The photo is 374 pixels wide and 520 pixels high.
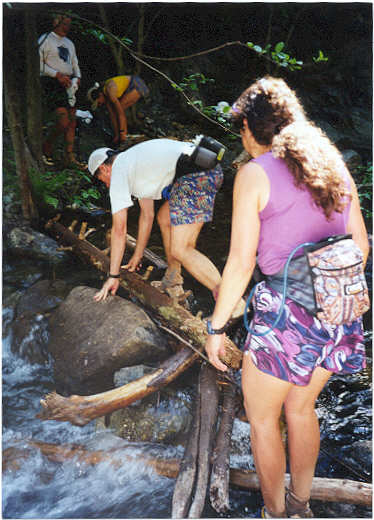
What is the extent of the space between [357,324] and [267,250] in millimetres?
467

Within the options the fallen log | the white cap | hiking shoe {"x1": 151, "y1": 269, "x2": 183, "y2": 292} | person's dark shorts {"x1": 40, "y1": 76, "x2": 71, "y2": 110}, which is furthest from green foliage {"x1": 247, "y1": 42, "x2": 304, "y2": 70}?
the fallen log

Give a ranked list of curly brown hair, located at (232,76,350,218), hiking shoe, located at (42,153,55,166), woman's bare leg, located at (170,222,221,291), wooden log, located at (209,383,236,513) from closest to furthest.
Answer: curly brown hair, located at (232,76,350,218) → wooden log, located at (209,383,236,513) → woman's bare leg, located at (170,222,221,291) → hiking shoe, located at (42,153,55,166)

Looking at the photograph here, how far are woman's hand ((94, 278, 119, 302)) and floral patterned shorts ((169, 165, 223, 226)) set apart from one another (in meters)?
0.57

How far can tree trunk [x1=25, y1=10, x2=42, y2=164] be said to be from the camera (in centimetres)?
229

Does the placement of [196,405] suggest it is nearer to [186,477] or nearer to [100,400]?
[186,477]

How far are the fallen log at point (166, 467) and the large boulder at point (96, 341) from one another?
336 mm

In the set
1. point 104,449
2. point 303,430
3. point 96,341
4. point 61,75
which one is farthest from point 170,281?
point 61,75

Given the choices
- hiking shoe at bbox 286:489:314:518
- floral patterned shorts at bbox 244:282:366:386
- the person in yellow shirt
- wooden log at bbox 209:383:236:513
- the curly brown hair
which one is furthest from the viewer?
the person in yellow shirt

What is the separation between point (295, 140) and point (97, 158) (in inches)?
56.7

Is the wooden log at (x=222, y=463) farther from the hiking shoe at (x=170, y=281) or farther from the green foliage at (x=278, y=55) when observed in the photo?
the green foliage at (x=278, y=55)

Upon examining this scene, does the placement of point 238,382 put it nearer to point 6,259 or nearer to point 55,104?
point 6,259

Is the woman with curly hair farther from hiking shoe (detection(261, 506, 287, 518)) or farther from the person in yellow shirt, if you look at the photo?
the person in yellow shirt

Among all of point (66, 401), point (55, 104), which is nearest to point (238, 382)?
point (66, 401)

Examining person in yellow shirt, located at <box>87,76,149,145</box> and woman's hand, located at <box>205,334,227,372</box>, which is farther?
person in yellow shirt, located at <box>87,76,149,145</box>
